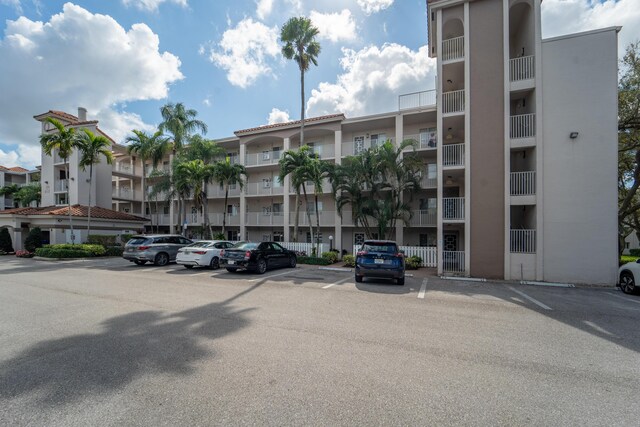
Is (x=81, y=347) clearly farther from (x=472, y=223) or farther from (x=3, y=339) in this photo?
(x=472, y=223)

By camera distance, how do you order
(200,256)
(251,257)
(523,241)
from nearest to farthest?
(251,257)
(523,241)
(200,256)

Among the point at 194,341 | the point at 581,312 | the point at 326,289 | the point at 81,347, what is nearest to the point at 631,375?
the point at 581,312

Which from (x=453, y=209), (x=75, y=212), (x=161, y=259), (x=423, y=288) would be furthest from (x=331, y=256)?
(x=75, y=212)

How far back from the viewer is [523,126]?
13.4 metres

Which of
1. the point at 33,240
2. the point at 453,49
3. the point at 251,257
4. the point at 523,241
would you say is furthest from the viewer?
the point at 33,240

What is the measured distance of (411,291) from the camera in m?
10.1

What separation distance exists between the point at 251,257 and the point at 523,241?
39.9ft

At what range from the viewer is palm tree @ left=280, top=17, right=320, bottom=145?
2125 centimetres

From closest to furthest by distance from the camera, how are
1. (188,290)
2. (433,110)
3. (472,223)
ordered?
(188,290)
(472,223)
(433,110)

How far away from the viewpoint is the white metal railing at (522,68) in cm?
1327

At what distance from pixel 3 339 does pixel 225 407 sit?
4946 mm

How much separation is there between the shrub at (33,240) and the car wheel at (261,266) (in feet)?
68.4

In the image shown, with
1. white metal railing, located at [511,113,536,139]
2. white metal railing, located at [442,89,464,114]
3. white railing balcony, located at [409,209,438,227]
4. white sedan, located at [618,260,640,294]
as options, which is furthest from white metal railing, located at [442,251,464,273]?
white metal railing, located at [442,89,464,114]

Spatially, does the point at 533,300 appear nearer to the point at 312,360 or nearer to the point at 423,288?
the point at 423,288
